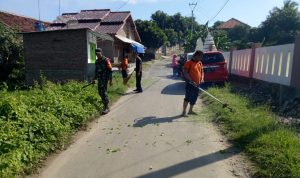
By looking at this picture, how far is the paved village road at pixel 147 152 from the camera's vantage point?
5.39 m

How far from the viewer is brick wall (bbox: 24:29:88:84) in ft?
60.8

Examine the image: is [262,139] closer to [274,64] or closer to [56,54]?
[274,64]

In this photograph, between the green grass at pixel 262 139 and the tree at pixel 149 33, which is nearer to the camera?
the green grass at pixel 262 139

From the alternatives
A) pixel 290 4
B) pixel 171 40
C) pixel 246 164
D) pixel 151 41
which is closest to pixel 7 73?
pixel 246 164

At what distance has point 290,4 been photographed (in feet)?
197

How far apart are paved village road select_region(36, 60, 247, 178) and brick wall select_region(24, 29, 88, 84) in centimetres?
952

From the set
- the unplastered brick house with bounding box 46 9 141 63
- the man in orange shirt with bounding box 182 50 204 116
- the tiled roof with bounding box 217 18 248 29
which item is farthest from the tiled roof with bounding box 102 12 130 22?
the tiled roof with bounding box 217 18 248 29

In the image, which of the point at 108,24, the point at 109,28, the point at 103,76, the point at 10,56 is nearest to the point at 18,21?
the point at 10,56

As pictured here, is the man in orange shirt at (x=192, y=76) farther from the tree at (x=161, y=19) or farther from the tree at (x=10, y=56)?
the tree at (x=161, y=19)

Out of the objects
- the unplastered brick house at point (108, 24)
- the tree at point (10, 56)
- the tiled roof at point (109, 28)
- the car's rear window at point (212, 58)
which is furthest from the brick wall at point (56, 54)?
the tiled roof at point (109, 28)

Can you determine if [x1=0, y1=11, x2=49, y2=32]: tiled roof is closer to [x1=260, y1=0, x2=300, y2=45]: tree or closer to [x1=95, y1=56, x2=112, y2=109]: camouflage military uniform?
[x1=95, y1=56, x2=112, y2=109]: camouflage military uniform

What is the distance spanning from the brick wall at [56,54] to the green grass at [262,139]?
10.3 meters

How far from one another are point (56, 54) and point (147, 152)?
14025 mm

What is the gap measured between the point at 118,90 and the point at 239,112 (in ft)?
22.4
